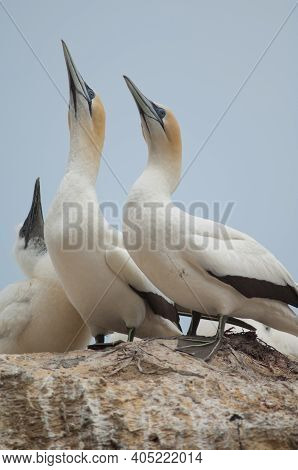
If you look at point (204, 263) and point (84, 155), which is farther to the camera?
point (84, 155)

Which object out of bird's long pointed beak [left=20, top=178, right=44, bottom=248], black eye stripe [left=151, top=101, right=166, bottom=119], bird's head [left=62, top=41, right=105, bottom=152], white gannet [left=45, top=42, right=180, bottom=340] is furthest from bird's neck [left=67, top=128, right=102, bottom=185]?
bird's long pointed beak [left=20, top=178, right=44, bottom=248]

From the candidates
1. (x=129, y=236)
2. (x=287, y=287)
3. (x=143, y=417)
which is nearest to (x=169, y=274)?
(x=129, y=236)

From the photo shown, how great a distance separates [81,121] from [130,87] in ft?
2.27

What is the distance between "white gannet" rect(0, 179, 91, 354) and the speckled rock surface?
5.41 ft

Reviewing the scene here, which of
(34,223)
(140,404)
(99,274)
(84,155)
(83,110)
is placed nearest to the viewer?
(140,404)

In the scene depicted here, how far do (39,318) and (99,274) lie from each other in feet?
2.82

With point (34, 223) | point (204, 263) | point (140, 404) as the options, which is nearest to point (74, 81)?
point (34, 223)

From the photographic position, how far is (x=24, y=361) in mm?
6246

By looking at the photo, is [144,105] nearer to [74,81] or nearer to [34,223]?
[74,81]

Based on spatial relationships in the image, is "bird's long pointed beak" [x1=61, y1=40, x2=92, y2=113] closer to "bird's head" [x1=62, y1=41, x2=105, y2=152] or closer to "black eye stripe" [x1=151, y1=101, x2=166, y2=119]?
"bird's head" [x1=62, y1=41, x2=105, y2=152]

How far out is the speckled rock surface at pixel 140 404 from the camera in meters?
5.41

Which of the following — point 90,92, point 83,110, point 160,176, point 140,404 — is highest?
point 90,92

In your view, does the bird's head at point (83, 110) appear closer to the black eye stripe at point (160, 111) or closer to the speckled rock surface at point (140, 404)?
the black eye stripe at point (160, 111)

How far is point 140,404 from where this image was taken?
564 cm
